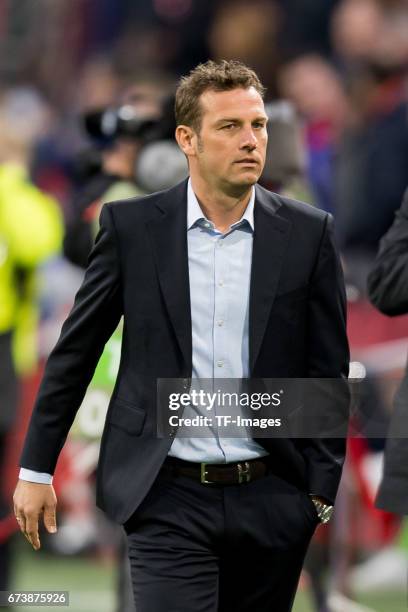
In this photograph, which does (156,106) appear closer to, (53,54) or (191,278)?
(191,278)

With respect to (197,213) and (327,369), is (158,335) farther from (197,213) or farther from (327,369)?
(327,369)

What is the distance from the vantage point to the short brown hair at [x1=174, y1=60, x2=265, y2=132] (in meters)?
4.41

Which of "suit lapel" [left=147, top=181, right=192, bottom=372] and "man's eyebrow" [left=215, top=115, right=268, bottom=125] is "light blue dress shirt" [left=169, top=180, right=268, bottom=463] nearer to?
"suit lapel" [left=147, top=181, right=192, bottom=372]

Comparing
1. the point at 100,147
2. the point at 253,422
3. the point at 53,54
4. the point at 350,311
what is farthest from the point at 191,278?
the point at 53,54

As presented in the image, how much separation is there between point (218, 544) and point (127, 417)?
1.43ft

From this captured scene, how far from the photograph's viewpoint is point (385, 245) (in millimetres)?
4758

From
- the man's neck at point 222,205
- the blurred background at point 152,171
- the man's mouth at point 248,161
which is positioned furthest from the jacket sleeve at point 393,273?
the man's mouth at point 248,161

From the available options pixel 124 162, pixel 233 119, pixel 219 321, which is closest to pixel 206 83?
pixel 233 119

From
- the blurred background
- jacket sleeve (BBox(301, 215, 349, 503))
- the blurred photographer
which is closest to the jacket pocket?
jacket sleeve (BBox(301, 215, 349, 503))

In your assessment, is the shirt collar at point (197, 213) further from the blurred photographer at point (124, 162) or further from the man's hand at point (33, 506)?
the blurred photographer at point (124, 162)

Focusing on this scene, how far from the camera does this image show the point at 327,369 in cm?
445

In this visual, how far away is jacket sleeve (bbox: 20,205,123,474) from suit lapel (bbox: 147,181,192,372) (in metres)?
0.13

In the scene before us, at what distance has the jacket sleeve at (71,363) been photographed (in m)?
4.40

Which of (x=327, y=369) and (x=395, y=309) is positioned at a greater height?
(x=395, y=309)
